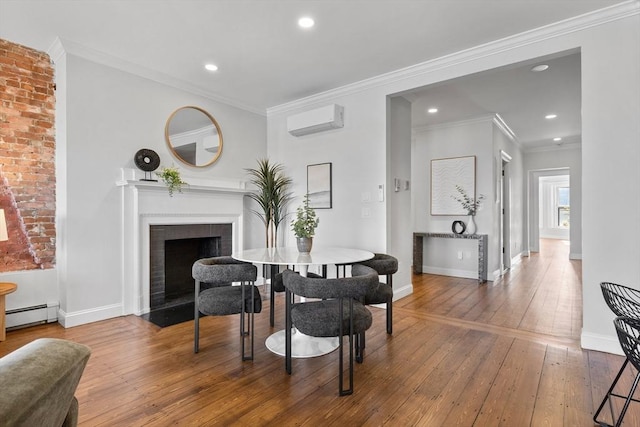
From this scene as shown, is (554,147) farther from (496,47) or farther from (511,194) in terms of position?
(496,47)

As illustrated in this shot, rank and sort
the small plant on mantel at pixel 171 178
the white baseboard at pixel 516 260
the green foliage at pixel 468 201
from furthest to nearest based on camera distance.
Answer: the white baseboard at pixel 516 260 → the green foliage at pixel 468 201 → the small plant on mantel at pixel 171 178

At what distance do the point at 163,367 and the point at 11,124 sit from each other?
2.69 meters

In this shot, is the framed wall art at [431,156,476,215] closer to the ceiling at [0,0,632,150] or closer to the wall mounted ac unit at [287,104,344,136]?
the ceiling at [0,0,632,150]

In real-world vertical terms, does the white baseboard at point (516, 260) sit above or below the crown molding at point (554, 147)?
below

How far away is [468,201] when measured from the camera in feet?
17.6

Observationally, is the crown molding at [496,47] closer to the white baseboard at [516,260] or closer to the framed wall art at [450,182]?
the framed wall art at [450,182]

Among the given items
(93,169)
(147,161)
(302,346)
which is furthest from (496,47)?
(93,169)

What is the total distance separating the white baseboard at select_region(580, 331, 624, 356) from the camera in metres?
2.45

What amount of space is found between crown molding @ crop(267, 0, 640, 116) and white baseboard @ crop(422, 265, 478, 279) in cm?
337

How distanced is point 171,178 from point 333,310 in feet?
7.93

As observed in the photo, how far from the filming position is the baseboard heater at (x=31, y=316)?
296 cm

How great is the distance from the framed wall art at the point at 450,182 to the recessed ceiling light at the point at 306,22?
12.2 ft

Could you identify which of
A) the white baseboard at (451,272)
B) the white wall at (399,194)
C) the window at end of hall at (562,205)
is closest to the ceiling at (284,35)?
the white wall at (399,194)

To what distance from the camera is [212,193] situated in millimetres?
4125
